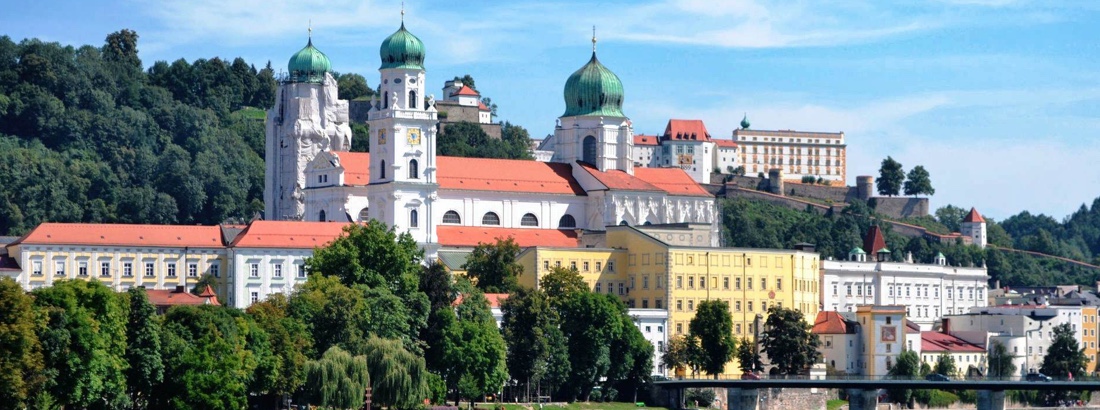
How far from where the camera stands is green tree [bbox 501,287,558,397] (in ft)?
312

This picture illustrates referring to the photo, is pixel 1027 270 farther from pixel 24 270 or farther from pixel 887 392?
pixel 24 270

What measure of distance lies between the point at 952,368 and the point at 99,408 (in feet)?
172

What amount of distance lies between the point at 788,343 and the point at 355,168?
23115 mm

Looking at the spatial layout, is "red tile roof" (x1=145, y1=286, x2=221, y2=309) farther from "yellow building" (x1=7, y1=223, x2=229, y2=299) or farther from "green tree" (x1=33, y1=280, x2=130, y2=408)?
"green tree" (x1=33, y1=280, x2=130, y2=408)

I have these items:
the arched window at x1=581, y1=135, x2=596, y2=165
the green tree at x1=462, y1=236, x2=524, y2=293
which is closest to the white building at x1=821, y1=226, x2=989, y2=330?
the arched window at x1=581, y1=135, x2=596, y2=165

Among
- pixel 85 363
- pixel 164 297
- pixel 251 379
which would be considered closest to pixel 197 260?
pixel 164 297

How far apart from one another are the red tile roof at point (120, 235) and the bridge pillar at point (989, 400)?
35097 millimetres

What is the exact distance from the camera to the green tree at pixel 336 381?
3258 inches

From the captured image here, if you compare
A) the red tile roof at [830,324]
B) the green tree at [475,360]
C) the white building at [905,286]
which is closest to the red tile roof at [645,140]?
the white building at [905,286]

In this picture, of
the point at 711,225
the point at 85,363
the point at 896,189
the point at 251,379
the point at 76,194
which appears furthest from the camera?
the point at 896,189

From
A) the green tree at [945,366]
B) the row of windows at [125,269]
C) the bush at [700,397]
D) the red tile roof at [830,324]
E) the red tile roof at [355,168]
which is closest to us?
the bush at [700,397]

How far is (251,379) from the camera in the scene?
81.1 metres

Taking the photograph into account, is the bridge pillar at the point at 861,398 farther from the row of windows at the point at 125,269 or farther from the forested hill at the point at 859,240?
the forested hill at the point at 859,240

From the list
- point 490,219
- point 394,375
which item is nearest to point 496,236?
point 490,219
